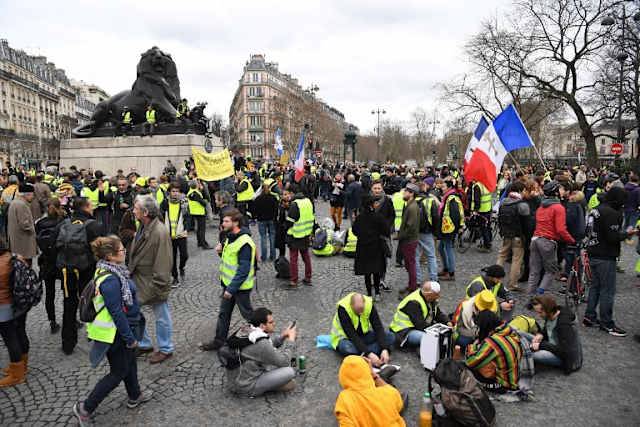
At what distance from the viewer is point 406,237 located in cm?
700

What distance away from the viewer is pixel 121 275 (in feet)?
12.2

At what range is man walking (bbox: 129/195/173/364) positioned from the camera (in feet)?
15.4

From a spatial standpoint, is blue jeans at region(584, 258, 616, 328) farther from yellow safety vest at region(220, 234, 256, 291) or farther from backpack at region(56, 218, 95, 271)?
backpack at region(56, 218, 95, 271)

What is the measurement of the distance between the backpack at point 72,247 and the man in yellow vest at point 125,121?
14.4 m

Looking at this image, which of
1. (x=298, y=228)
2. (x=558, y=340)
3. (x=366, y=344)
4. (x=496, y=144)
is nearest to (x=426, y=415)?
(x=366, y=344)

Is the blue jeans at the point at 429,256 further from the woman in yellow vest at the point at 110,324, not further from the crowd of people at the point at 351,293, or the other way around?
the woman in yellow vest at the point at 110,324

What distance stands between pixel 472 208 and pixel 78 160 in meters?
16.9

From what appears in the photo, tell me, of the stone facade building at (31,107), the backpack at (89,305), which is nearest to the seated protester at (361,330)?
the backpack at (89,305)

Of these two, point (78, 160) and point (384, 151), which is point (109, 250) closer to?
point (78, 160)

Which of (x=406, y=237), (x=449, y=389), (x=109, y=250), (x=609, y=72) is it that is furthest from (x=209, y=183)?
(x=609, y=72)

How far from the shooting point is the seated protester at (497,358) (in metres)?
Result: 4.05

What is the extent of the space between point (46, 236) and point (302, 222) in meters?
3.72

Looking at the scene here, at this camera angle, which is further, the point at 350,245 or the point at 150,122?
the point at 150,122

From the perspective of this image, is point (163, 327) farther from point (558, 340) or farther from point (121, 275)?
point (558, 340)
